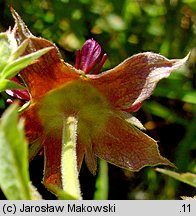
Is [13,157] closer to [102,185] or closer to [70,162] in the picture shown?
[70,162]

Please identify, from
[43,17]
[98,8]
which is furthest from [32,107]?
[98,8]

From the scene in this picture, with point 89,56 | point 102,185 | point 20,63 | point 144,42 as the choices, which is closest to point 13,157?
point 20,63

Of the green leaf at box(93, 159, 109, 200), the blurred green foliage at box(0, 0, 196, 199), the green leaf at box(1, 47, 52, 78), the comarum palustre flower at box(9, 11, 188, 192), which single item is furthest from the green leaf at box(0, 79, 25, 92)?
the blurred green foliage at box(0, 0, 196, 199)

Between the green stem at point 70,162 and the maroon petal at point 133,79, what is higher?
the maroon petal at point 133,79

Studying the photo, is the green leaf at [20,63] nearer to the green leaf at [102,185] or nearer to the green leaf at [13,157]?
the green leaf at [13,157]

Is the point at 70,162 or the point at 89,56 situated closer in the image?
the point at 70,162

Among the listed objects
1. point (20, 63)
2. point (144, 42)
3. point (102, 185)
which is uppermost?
point (20, 63)

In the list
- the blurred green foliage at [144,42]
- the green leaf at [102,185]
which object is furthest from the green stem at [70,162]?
the blurred green foliage at [144,42]
